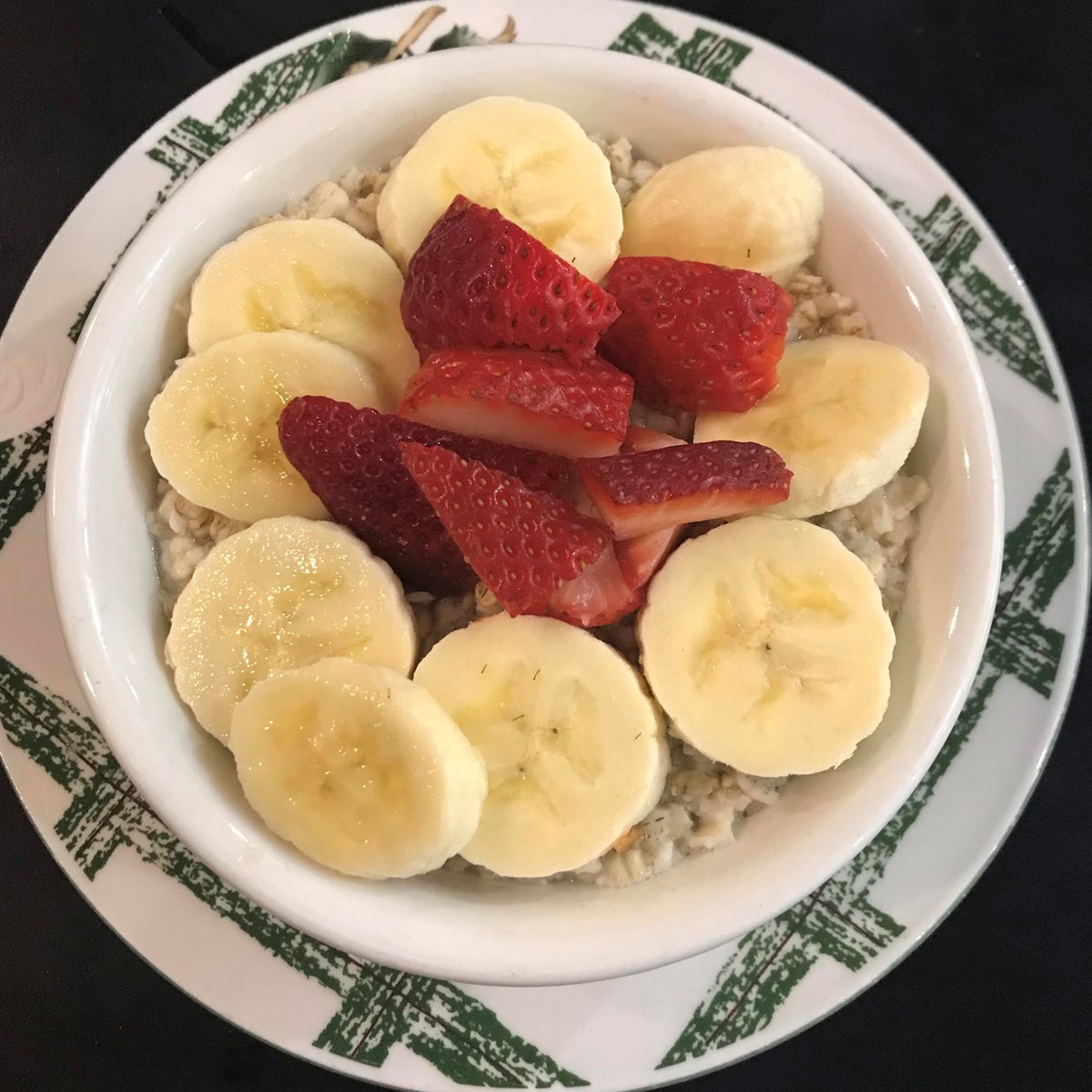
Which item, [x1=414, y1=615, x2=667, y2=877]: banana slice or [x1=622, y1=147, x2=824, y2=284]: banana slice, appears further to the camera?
[x1=622, y1=147, x2=824, y2=284]: banana slice

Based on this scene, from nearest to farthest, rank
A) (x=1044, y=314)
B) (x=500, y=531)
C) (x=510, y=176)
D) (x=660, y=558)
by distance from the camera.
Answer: (x=500, y=531) → (x=660, y=558) → (x=510, y=176) → (x=1044, y=314)

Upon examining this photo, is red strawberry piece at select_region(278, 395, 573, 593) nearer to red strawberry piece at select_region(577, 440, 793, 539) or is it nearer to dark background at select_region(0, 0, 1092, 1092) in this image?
red strawberry piece at select_region(577, 440, 793, 539)

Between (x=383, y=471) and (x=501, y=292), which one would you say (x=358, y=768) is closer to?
(x=383, y=471)

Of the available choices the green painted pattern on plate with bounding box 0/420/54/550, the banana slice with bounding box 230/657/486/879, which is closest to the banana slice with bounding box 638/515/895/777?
the banana slice with bounding box 230/657/486/879

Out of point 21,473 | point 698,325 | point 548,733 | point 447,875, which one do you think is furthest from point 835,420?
point 21,473

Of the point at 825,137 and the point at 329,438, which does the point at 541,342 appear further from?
the point at 825,137

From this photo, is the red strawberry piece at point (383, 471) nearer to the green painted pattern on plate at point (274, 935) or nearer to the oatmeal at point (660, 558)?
the oatmeal at point (660, 558)

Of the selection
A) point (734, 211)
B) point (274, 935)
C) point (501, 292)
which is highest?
point (734, 211)
